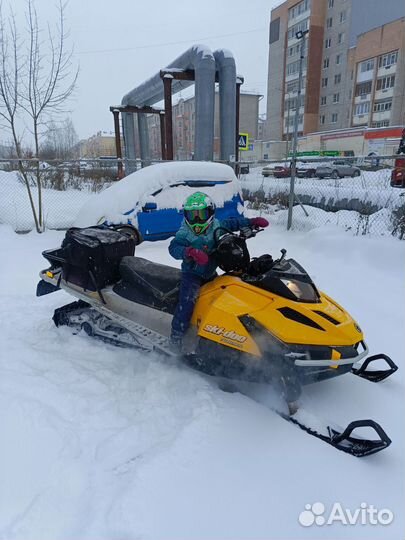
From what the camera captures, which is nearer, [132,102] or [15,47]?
[15,47]

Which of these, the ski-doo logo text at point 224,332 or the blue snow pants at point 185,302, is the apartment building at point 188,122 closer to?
the blue snow pants at point 185,302

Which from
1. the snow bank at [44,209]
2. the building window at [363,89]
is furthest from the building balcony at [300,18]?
the snow bank at [44,209]

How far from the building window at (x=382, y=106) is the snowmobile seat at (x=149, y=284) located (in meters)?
47.7

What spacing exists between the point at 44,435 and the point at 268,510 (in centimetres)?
130

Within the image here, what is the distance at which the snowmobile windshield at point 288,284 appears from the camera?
2432 millimetres

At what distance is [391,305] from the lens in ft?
13.6

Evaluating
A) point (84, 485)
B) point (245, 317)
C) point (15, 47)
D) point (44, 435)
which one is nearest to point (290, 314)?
point (245, 317)

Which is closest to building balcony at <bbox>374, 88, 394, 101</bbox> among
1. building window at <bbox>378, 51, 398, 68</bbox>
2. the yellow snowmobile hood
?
building window at <bbox>378, 51, 398, 68</bbox>

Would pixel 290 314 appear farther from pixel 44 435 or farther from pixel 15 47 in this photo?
pixel 15 47

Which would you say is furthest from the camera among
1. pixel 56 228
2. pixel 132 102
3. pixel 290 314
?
pixel 132 102

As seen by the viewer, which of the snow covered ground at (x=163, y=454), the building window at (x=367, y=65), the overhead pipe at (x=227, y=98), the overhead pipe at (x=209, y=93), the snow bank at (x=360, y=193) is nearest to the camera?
the snow covered ground at (x=163, y=454)

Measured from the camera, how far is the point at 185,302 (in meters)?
2.71

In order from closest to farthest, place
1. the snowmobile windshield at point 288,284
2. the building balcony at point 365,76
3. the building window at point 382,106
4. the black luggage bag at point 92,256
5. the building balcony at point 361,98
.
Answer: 1. the snowmobile windshield at point 288,284
2. the black luggage bag at point 92,256
3. the building window at point 382,106
4. the building balcony at point 365,76
5. the building balcony at point 361,98

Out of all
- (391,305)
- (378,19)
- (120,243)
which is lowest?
(391,305)
